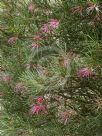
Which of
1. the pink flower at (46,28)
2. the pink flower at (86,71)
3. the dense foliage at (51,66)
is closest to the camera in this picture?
the pink flower at (86,71)

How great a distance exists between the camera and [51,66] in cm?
280

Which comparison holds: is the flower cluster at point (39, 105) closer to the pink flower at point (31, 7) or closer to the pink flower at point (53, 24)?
the pink flower at point (53, 24)

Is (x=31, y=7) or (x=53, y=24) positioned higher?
(x=31, y=7)

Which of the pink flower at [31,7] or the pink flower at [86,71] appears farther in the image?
the pink flower at [31,7]

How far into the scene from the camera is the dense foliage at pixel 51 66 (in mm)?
2812

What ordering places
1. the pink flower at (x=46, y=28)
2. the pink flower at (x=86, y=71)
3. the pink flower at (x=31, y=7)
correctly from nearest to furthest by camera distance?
the pink flower at (x=86, y=71) < the pink flower at (x=46, y=28) < the pink flower at (x=31, y=7)

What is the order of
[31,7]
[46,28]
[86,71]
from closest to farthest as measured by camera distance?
[86,71] → [46,28] → [31,7]

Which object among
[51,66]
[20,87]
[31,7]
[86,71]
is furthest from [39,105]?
[31,7]

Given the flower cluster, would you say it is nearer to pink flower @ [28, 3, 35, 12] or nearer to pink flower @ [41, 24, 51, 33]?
pink flower @ [41, 24, 51, 33]

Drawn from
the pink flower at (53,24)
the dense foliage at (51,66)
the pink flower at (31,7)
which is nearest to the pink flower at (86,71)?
the dense foliage at (51,66)

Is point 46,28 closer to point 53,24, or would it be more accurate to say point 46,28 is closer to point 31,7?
point 53,24

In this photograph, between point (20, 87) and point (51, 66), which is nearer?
point (51, 66)

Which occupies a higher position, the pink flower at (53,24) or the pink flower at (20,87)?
the pink flower at (53,24)

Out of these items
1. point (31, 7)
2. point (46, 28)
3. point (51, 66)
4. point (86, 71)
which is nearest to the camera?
point (86, 71)
